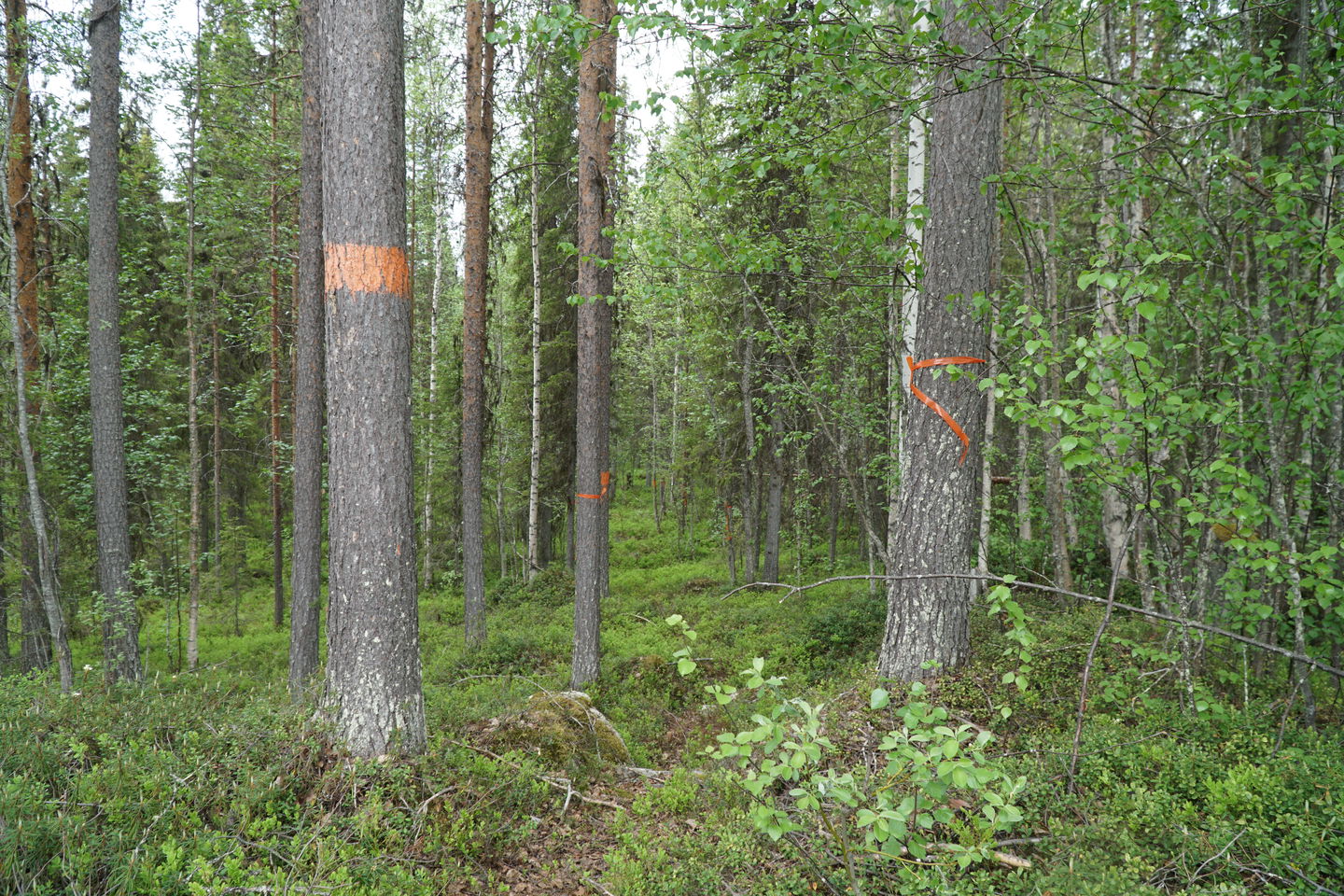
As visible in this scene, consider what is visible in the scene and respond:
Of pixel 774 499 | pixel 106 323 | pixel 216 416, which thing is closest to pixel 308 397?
pixel 106 323

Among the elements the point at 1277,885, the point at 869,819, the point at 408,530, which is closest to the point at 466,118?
the point at 408,530

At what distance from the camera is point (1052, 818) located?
3.22 m

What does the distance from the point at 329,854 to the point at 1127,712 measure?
472cm

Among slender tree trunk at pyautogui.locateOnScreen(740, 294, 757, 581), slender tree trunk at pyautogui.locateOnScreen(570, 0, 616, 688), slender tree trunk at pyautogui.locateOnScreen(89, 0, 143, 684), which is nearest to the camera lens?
slender tree trunk at pyautogui.locateOnScreen(570, 0, 616, 688)

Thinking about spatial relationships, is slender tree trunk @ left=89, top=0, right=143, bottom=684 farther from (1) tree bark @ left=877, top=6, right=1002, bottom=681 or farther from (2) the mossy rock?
(1) tree bark @ left=877, top=6, right=1002, bottom=681

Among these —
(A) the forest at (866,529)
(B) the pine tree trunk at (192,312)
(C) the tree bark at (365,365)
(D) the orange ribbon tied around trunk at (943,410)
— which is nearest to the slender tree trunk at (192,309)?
(B) the pine tree trunk at (192,312)

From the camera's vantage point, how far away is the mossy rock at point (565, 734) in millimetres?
4914

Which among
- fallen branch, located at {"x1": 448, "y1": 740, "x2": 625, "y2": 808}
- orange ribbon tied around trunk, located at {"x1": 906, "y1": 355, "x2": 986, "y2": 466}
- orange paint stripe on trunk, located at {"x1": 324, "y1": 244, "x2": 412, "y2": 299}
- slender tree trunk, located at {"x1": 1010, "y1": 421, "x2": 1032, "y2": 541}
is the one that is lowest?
fallen branch, located at {"x1": 448, "y1": 740, "x2": 625, "y2": 808}

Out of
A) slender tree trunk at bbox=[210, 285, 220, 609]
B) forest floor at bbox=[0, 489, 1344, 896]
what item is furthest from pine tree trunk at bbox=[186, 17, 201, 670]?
forest floor at bbox=[0, 489, 1344, 896]

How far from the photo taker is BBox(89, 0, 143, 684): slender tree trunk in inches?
304

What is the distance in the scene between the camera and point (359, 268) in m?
3.96

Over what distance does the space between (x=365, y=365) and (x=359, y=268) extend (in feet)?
2.00

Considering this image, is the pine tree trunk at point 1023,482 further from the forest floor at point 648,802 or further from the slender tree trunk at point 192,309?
the slender tree trunk at point 192,309

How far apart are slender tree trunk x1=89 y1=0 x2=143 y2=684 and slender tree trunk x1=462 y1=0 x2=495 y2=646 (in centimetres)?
440
